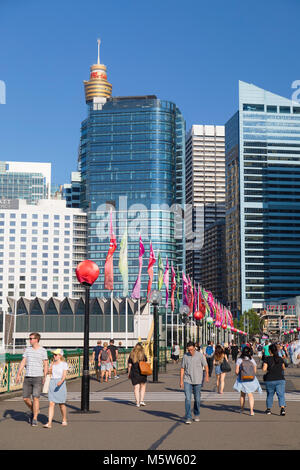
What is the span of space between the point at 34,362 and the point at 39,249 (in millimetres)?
177004

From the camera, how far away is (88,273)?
1678 centimetres

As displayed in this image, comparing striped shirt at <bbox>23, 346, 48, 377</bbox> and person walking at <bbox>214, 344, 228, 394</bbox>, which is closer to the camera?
striped shirt at <bbox>23, 346, 48, 377</bbox>

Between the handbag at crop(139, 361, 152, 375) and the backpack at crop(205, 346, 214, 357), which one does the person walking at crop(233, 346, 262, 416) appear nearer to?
the handbag at crop(139, 361, 152, 375)

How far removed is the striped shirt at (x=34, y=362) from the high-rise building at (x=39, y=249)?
172m

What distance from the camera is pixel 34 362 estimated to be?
13703 mm

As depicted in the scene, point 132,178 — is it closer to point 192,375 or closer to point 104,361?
point 104,361

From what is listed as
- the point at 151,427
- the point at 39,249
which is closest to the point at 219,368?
the point at 151,427

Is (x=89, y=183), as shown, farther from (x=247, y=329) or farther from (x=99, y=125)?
(x=247, y=329)

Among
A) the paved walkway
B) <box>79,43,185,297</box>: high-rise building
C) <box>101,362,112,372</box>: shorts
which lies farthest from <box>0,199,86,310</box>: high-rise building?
the paved walkway

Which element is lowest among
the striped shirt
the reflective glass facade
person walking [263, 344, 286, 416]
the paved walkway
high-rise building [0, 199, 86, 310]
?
the paved walkway

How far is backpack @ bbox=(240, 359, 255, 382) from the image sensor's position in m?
15.7

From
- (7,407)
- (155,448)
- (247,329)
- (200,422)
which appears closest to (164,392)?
(7,407)

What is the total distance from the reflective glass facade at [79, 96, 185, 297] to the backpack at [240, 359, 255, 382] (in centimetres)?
16703

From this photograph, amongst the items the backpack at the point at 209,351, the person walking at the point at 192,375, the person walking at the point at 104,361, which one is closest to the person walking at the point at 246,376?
the person walking at the point at 192,375
